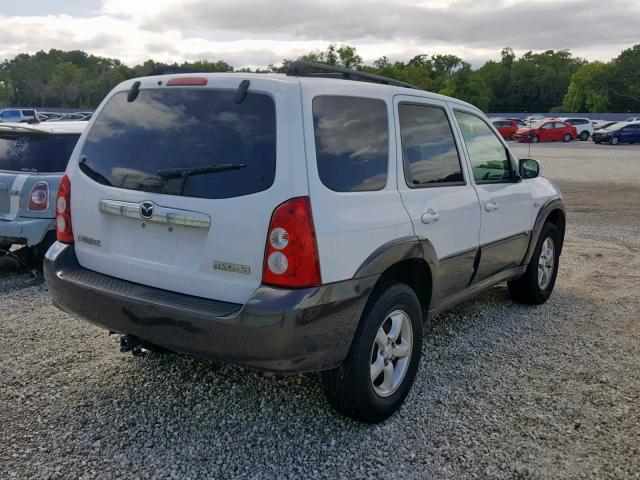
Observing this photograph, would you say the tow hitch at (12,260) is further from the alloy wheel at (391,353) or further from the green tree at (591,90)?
the green tree at (591,90)

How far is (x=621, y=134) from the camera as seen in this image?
126 ft

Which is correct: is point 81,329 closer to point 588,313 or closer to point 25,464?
point 25,464

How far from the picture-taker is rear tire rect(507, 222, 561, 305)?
5.41 m

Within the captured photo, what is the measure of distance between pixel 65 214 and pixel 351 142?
173cm

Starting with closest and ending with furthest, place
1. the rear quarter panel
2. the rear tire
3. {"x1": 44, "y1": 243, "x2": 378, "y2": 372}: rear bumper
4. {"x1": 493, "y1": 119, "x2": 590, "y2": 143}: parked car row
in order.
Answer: {"x1": 44, "y1": 243, "x2": 378, "y2": 372}: rear bumper
the rear quarter panel
the rear tire
{"x1": 493, "y1": 119, "x2": 590, "y2": 143}: parked car row

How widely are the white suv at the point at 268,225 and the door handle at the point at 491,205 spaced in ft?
1.84

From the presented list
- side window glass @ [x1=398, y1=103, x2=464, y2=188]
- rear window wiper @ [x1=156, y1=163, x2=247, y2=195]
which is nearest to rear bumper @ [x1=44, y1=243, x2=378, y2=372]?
rear window wiper @ [x1=156, y1=163, x2=247, y2=195]

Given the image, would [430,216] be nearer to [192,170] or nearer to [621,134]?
[192,170]

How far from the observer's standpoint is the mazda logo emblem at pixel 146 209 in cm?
300

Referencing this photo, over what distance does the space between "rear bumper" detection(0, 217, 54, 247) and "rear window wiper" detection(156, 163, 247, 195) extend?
335cm

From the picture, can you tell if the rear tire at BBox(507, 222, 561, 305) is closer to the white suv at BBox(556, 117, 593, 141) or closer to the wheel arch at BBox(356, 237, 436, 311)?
the wheel arch at BBox(356, 237, 436, 311)

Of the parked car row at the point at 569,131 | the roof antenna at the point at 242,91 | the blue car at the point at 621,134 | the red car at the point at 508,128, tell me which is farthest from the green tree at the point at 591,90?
the roof antenna at the point at 242,91

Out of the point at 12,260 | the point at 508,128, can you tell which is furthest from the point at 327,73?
the point at 508,128

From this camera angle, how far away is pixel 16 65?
11944 cm
